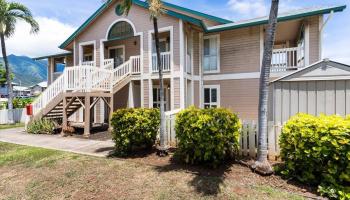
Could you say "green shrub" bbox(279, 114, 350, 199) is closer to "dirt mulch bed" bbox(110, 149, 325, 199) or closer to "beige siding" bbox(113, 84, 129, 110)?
"dirt mulch bed" bbox(110, 149, 325, 199)

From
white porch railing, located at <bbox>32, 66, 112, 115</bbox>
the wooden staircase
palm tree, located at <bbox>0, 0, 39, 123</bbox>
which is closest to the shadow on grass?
the wooden staircase

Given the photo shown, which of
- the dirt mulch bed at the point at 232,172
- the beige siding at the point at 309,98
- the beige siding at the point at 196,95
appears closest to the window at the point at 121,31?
the beige siding at the point at 196,95

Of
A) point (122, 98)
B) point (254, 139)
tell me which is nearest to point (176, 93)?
point (122, 98)

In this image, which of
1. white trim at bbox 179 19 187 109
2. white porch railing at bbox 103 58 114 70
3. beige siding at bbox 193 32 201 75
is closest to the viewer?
white trim at bbox 179 19 187 109

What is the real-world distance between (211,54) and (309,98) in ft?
26.0

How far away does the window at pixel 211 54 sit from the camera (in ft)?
45.9

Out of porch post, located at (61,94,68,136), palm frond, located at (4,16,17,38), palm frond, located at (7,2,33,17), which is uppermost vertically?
palm frond, located at (7,2,33,17)

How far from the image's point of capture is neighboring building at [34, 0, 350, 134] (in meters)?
11.9

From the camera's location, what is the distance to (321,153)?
479 centimetres

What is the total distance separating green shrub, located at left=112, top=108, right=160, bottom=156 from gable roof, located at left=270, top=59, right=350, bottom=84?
4567mm

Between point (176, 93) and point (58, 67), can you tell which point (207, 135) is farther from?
point (58, 67)

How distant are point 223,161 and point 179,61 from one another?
7.19m

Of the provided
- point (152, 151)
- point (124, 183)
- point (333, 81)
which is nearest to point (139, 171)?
point (124, 183)

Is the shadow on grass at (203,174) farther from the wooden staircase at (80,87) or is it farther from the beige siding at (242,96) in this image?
the beige siding at (242,96)
